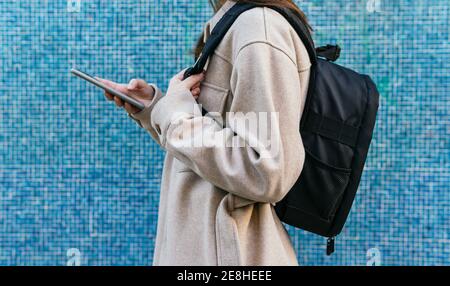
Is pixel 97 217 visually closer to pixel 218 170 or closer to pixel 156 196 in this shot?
pixel 156 196

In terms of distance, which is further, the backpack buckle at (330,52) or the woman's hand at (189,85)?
the backpack buckle at (330,52)

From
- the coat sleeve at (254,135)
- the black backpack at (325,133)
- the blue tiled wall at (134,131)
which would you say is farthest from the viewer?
the blue tiled wall at (134,131)

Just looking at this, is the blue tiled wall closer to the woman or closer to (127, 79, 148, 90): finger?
(127, 79, 148, 90): finger

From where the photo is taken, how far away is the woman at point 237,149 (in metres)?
1.28

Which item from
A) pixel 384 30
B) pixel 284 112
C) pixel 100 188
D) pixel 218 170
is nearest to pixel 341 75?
pixel 284 112

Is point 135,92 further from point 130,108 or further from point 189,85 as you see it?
point 189,85

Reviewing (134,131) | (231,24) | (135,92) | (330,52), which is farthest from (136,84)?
(134,131)

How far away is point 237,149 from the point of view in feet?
4.22

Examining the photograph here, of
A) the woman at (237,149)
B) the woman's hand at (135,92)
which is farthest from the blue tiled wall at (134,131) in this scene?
the woman at (237,149)

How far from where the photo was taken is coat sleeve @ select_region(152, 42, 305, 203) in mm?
1272

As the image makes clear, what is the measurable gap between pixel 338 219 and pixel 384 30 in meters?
1.44

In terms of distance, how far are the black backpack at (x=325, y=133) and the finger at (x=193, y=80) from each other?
12mm

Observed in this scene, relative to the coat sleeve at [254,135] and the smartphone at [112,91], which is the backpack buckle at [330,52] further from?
the smartphone at [112,91]

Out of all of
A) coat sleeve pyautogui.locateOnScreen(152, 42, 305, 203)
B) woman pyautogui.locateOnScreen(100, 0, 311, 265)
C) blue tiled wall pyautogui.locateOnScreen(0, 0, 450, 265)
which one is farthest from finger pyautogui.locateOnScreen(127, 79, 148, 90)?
blue tiled wall pyautogui.locateOnScreen(0, 0, 450, 265)
